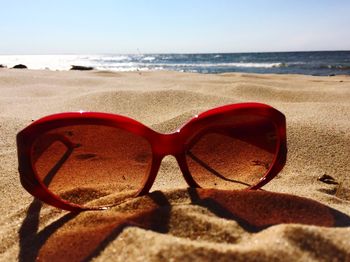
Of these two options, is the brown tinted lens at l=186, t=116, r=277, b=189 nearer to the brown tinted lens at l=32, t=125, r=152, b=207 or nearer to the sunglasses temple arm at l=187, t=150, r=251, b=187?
the sunglasses temple arm at l=187, t=150, r=251, b=187

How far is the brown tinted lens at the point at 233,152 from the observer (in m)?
1.26

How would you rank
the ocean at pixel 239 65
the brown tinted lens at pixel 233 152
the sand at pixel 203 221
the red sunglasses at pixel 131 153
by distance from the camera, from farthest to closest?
the ocean at pixel 239 65, the brown tinted lens at pixel 233 152, the red sunglasses at pixel 131 153, the sand at pixel 203 221

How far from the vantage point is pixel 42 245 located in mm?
989

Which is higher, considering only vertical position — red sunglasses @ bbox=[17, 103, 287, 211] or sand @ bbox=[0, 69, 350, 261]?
red sunglasses @ bbox=[17, 103, 287, 211]

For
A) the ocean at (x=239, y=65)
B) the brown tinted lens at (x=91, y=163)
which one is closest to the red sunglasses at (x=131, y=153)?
the brown tinted lens at (x=91, y=163)

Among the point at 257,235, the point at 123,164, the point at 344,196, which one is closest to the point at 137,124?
the point at 123,164

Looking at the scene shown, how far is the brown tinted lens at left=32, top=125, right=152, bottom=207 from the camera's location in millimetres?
1140

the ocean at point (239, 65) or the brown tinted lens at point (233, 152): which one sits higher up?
the brown tinted lens at point (233, 152)

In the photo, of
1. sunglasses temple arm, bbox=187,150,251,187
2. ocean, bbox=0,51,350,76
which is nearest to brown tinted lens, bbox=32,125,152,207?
sunglasses temple arm, bbox=187,150,251,187

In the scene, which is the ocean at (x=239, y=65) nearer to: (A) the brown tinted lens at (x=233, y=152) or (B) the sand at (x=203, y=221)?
(B) the sand at (x=203, y=221)

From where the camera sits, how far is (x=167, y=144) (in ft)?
Result: 3.84

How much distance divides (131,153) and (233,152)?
388 millimetres

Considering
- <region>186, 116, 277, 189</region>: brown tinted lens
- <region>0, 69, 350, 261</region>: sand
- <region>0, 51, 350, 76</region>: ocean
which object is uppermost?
<region>186, 116, 277, 189</region>: brown tinted lens

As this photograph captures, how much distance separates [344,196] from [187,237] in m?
0.77
